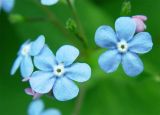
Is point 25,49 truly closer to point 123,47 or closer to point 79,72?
point 79,72

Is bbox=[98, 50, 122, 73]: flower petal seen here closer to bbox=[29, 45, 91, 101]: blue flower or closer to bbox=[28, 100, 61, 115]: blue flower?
bbox=[29, 45, 91, 101]: blue flower

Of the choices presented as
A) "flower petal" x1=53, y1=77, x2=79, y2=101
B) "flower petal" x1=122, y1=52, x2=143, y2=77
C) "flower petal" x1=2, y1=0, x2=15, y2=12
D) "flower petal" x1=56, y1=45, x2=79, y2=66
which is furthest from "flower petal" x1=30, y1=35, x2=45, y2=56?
"flower petal" x1=2, y1=0, x2=15, y2=12

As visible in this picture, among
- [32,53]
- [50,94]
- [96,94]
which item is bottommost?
[96,94]

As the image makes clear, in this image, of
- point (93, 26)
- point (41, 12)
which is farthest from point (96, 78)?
point (41, 12)

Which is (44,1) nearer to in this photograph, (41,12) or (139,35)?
(139,35)

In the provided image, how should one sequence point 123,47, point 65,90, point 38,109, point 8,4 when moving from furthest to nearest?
point 8,4 → point 38,109 → point 123,47 → point 65,90

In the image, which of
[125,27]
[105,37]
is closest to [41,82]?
[105,37]
